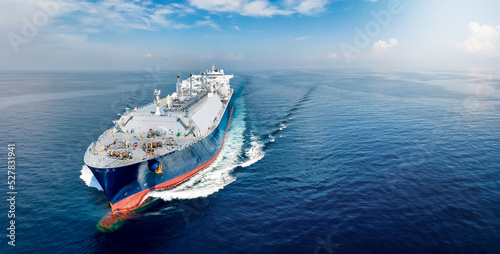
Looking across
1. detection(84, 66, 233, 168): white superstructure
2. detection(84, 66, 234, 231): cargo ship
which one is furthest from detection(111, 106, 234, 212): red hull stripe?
detection(84, 66, 233, 168): white superstructure

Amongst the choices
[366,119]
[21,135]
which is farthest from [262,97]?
[21,135]

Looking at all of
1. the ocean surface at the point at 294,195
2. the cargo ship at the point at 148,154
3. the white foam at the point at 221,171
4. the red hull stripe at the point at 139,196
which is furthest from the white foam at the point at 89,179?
the white foam at the point at 221,171

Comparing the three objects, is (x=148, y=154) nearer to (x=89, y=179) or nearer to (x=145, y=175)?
(x=145, y=175)

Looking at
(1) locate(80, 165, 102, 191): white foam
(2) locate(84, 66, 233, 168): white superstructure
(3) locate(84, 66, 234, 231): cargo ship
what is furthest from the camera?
(1) locate(80, 165, 102, 191): white foam

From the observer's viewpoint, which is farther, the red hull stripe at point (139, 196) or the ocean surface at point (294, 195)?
the red hull stripe at point (139, 196)

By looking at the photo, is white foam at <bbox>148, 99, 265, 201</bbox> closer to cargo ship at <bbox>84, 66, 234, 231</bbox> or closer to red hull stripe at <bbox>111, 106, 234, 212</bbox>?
red hull stripe at <bbox>111, 106, 234, 212</bbox>

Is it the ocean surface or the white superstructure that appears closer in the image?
the ocean surface

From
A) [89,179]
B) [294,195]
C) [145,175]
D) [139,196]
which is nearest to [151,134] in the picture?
[145,175]

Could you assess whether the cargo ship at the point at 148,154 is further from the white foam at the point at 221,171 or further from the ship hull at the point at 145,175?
the white foam at the point at 221,171
